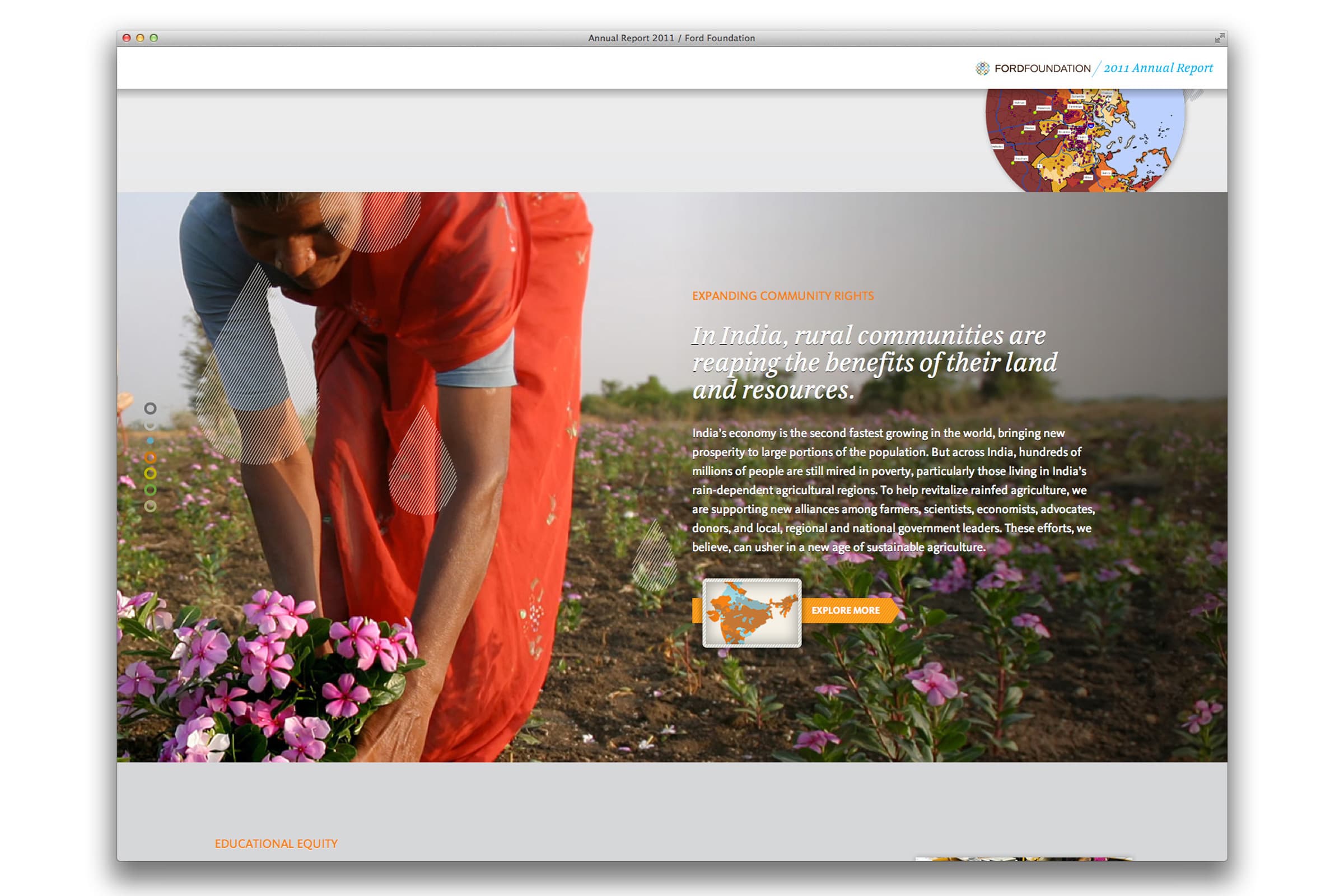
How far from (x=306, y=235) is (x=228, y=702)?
1161mm

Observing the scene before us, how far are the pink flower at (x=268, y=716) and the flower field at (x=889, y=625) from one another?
0.28 meters

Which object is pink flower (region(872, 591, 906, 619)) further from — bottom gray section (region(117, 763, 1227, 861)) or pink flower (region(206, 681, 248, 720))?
pink flower (region(206, 681, 248, 720))

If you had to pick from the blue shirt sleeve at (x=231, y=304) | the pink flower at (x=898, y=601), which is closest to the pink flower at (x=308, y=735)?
the blue shirt sleeve at (x=231, y=304)

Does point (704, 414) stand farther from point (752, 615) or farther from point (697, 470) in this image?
point (752, 615)

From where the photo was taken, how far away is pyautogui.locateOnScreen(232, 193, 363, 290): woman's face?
89.7 inches

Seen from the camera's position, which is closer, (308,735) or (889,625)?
(308,735)

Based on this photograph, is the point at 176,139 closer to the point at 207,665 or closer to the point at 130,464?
the point at 130,464

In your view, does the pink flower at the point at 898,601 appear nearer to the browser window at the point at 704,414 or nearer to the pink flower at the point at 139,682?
the browser window at the point at 704,414

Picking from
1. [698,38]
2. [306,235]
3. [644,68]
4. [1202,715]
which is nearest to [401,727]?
[306,235]

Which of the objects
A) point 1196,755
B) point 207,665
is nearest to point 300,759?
point 207,665

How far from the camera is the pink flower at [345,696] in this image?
221 centimetres

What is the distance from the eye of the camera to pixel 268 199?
7.64ft

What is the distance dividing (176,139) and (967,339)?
208cm

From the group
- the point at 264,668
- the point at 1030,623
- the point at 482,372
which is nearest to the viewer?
the point at 264,668
